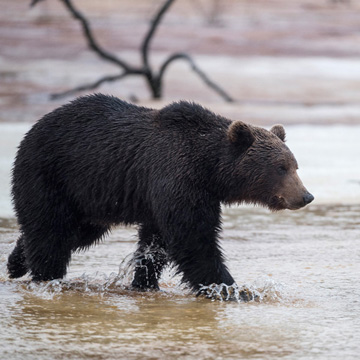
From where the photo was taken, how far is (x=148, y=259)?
19.0 ft

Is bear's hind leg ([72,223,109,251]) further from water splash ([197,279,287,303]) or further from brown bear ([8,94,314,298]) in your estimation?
water splash ([197,279,287,303])

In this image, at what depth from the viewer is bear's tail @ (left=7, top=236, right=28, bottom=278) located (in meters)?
5.90

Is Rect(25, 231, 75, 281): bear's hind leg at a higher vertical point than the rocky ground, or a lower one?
lower

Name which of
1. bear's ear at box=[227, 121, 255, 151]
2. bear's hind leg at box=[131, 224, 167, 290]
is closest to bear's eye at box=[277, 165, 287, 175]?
bear's ear at box=[227, 121, 255, 151]

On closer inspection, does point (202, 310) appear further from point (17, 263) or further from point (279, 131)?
point (17, 263)

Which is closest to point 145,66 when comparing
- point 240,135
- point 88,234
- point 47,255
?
point 88,234

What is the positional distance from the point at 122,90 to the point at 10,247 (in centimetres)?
1102

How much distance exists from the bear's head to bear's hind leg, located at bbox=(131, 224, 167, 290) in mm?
616

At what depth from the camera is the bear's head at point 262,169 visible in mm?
5410

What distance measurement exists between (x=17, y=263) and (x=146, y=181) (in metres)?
1.10

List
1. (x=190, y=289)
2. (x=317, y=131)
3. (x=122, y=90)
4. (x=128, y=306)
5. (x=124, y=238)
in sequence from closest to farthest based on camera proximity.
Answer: (x=128, y=306) → (x=190, y=289) → (x=124, y=238) → (x=317, y=131) → (x=122, y=90)

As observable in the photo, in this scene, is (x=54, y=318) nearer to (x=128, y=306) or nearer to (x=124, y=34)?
(x=128, y=306)

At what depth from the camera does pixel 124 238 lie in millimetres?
7285

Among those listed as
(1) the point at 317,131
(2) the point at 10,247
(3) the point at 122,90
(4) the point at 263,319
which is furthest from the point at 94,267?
(3) the point at 122,90
